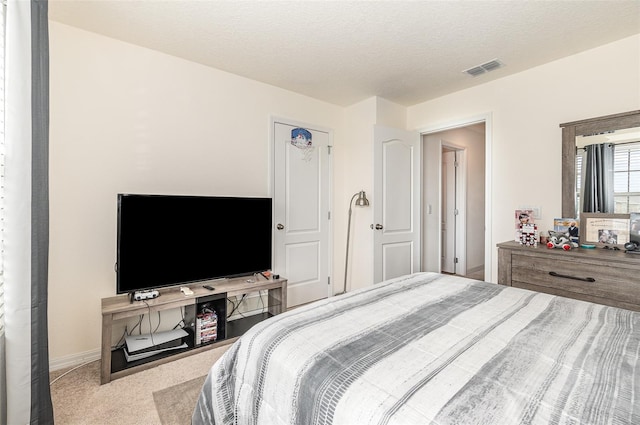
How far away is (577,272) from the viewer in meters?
2.19

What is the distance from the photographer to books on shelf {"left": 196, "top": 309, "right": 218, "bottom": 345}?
96.8 inches

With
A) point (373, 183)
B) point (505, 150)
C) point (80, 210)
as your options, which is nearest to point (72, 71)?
point (80, 210)

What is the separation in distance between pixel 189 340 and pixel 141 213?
1127 mm

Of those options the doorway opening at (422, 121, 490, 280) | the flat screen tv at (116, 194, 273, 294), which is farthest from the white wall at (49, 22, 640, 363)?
the doorway opening at (422, 121, 490, 280)

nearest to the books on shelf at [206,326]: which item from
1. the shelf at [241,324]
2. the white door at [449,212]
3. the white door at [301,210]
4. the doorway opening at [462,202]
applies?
Answer: the shelf at [241,324]

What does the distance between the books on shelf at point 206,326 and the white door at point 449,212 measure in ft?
12.7

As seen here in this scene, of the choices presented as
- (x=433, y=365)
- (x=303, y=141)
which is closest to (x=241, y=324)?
(x=303, y=141)

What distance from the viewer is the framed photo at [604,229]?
2.31 metres

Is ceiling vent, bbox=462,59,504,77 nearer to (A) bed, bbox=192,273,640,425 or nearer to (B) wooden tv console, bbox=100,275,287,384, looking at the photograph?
(A) bed, bbox=192,273,640,425

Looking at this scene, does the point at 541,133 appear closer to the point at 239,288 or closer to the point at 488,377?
the point at 488,377

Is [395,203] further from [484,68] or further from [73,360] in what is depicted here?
[73,360]

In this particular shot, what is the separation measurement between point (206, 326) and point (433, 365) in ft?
6.91

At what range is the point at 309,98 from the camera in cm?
359

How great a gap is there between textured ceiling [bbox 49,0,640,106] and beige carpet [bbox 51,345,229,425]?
2.54m
